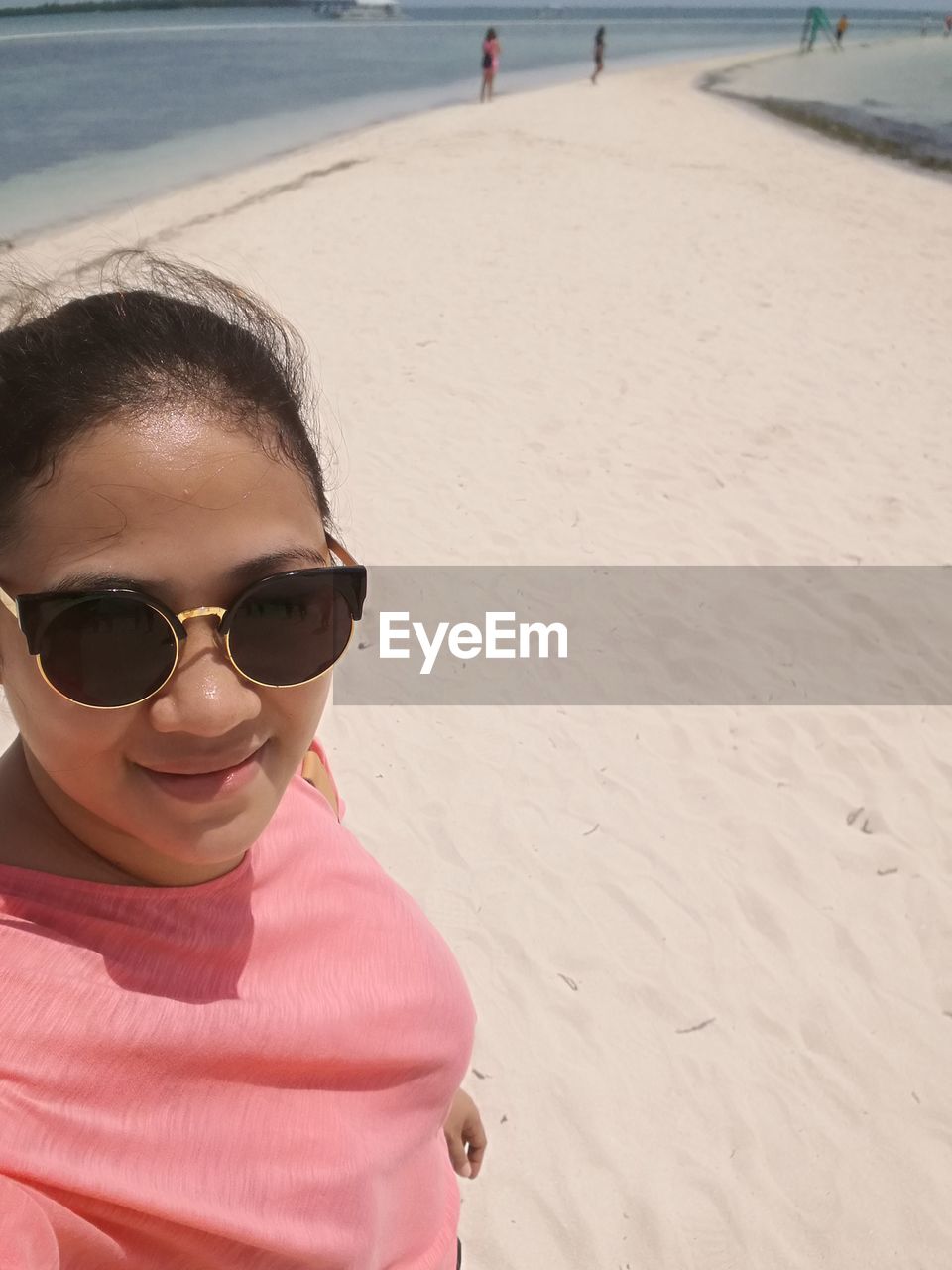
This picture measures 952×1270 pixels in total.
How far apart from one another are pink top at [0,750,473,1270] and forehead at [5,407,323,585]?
1.13 ft

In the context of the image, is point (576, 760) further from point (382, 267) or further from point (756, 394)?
point (382, 267)

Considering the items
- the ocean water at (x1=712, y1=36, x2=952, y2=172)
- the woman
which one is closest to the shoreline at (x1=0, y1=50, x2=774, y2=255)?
the woman

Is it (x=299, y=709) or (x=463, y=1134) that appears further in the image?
(x=463, y=1134)

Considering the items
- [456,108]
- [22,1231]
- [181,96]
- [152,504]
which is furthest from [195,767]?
[181,96]

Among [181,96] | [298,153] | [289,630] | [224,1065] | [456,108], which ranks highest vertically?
[289,630]

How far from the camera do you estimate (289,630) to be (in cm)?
108

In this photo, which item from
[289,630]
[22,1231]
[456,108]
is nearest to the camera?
[22,1231]

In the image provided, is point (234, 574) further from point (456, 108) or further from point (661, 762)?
point (456, 108)

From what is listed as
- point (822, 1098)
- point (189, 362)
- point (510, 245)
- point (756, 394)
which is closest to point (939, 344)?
point (756, 394)

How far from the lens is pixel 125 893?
993mm

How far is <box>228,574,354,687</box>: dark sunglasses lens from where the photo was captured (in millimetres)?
1038

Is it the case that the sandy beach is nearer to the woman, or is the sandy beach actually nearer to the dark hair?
the woman

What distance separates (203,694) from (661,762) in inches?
123

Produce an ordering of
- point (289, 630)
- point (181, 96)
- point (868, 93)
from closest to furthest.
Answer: point (289, 630) < point (181, 96) < point (868, 93)
